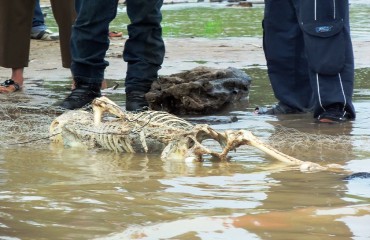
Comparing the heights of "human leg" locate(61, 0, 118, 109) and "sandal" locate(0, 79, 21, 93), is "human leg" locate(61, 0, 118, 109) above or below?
above

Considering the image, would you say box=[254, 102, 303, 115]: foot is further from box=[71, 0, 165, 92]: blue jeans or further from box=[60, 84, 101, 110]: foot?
box=[60, 84, 101, 110]: foot

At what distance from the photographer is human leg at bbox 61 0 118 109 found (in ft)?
19.5

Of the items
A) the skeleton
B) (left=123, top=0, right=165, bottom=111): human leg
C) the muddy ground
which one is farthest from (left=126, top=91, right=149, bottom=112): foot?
the muddy ground

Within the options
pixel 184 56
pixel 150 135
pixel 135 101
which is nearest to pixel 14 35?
pixel 135 101

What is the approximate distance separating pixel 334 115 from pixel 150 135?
1.45 metres

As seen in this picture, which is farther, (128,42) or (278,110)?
(128,42)

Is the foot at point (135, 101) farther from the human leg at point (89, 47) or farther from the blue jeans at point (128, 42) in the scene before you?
the human leg at point (89, 47)

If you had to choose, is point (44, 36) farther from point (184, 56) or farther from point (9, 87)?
point (9, 87)

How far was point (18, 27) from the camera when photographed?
23.4 ft

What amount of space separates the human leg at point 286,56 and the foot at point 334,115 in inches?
16.8

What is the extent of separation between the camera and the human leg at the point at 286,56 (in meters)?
5.85

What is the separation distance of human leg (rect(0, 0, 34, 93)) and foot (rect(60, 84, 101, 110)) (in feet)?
3.70

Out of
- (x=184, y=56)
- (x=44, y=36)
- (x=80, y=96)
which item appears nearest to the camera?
(x=80, y=96)

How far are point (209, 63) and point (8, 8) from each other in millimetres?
2197
